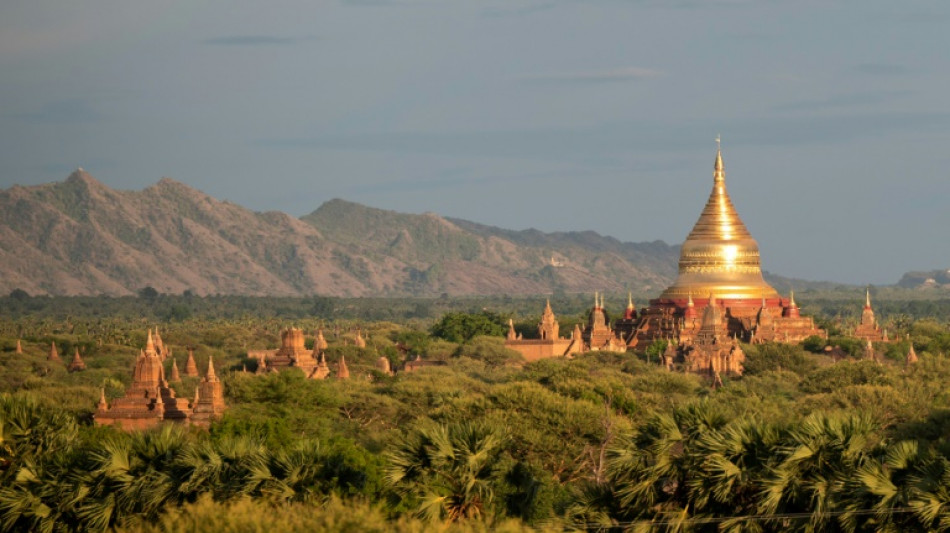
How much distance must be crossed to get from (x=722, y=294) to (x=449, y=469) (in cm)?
7836

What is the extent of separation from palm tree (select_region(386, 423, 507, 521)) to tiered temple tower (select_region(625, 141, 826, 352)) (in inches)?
2751

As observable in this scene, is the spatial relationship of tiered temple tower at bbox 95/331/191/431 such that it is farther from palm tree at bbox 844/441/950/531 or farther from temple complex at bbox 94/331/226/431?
palm tree at bbox 844/441/950/531

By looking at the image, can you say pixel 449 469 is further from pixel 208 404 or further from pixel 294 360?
pixel 294 360

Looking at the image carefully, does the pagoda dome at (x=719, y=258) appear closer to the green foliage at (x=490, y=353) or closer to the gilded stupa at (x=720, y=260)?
the gilded stupa at (x=720, y=260)

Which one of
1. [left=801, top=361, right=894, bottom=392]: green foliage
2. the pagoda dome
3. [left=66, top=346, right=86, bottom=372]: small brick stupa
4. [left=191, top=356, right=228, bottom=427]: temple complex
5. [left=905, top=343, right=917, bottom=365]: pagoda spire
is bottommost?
[left=66, top=346, right=86, bottom=372]: small brick stupa

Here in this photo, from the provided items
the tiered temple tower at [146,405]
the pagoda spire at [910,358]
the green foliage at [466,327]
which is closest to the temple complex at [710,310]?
the pagoda spire at [910,358]

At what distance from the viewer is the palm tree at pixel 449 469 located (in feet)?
126

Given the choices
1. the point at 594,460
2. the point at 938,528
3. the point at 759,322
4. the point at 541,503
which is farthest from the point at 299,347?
the point at 938,528

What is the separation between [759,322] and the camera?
11181 centimetres

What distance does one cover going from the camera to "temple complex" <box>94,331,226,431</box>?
62.6 metres

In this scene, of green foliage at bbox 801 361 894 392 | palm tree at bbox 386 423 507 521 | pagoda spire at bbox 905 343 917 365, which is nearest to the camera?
palm tree at bbox 386 423 507 521

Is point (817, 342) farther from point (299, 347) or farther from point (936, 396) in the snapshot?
point (936, 396)

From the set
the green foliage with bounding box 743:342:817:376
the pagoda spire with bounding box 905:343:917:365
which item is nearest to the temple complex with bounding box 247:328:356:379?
the green foliage with bounding box 743:342:817:376

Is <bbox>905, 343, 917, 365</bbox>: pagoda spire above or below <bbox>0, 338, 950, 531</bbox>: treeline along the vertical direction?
below
